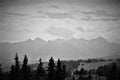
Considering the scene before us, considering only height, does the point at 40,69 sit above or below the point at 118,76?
above

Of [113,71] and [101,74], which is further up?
[113,71]

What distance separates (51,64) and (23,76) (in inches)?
588

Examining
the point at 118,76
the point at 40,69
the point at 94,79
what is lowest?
the point at 94,79

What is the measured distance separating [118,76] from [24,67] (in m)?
37.8

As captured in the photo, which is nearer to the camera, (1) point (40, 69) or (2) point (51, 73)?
(2) point (51, 73)

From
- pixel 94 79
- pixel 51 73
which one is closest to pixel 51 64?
pixel 51 73

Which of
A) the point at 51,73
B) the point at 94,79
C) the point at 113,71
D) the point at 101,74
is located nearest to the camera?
the point at 51,73

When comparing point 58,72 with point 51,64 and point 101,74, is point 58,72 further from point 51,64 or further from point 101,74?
point 101,74

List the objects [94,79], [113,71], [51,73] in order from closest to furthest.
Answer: [51,73], [113,71], [94,79]

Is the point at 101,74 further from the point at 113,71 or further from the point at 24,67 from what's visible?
the point at 24,67

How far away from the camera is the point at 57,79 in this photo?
48344mm

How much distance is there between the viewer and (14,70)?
56.7 m

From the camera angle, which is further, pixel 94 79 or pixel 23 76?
pixel 94 79

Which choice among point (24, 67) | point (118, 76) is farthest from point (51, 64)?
point (118, 76)
